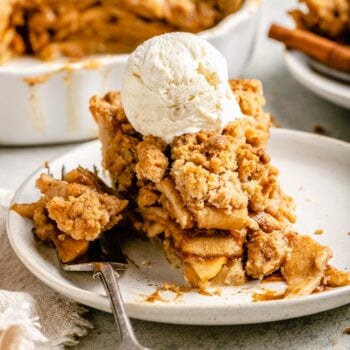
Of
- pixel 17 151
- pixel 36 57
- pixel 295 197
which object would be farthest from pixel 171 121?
A: pixel 36 57

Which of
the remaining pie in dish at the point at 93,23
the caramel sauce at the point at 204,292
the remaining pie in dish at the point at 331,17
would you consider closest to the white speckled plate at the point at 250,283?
the caramel sauce at the point at 204,292

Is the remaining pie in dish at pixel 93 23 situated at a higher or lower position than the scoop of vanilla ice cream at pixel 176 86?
Answer: lower

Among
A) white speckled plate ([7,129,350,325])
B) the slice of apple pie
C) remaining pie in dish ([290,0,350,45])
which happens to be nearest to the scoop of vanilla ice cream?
the slice of apple pie

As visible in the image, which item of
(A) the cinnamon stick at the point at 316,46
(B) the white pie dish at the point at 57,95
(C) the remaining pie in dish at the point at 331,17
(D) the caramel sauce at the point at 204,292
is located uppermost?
(C) the remaining pie in dish at the point at 331,17

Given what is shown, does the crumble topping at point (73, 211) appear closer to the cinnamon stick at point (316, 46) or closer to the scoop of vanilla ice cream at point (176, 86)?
the scoop of vanilla ice cream at point (176, 86)

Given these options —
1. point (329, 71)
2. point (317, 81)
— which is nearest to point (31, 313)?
point (317, 81)

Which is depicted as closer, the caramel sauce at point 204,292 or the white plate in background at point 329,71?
the caramel sauce at point 204,292
